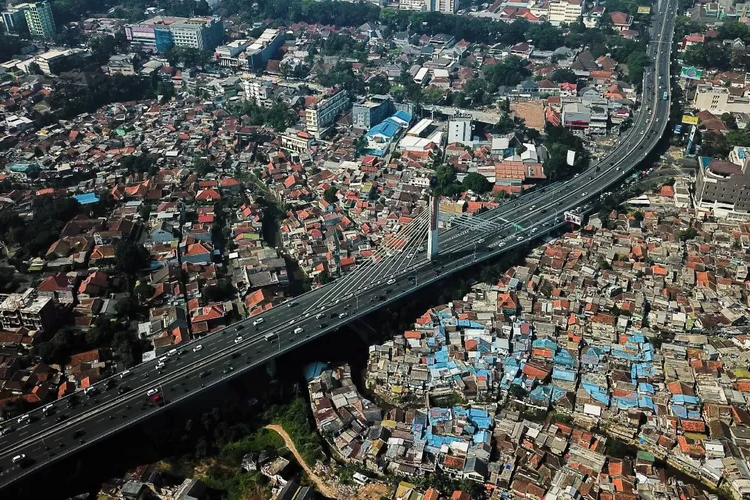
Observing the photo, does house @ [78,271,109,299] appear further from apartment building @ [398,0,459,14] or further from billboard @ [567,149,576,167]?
apartment building @ [398,0,459,14]

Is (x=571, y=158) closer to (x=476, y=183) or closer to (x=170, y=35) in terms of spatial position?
(x=476, y=183)

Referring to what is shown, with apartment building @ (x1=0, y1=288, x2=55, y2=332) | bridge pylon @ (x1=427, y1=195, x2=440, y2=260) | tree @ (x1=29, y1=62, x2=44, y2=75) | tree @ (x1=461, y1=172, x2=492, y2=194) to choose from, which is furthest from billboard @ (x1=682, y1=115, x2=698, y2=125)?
tree @ (x1=29, y1=62, x2=44, y2=75)

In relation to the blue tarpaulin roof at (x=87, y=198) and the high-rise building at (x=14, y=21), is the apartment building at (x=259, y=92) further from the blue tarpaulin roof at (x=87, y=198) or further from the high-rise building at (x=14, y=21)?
the high-rise building at (x=14, y=21)

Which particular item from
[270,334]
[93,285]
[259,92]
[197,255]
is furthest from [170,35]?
[270,334]

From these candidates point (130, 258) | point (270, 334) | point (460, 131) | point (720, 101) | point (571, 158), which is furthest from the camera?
point (720, 101)

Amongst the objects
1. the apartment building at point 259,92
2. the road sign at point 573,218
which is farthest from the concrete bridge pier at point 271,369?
the apartment building at point 259,92

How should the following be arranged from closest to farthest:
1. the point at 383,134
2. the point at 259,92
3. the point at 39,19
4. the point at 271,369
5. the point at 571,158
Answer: the point at 271,369 < the point at 571,158 < the point at 383,134 < the point at 259,92 < the point at 39,19
